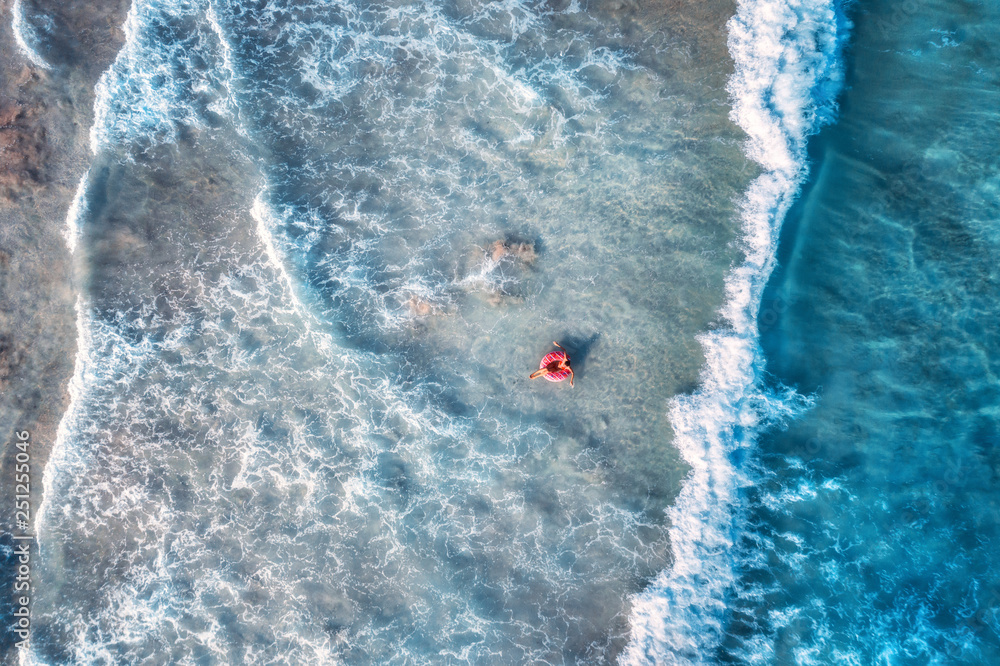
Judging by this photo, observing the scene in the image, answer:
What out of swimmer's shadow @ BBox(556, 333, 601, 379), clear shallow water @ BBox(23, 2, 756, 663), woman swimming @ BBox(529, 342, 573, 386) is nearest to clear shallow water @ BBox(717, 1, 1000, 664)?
clear shallow water @ BBox(23, 2, 756, 663)

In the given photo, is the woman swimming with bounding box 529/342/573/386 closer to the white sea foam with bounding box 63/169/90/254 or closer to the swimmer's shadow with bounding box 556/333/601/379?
the swimmer's shadow with bounding box 556/333/601/379

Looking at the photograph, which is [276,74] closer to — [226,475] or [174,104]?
[174,104]

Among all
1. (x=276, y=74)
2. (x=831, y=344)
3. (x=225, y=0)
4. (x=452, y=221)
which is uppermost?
(x=225, y=0)

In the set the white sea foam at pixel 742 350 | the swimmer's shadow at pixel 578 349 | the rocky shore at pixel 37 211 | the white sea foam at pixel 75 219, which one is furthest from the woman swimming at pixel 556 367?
the white sea foam at pixel 75 219

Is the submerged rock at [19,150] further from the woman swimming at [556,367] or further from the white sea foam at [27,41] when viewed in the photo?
the woman swimming at [556,367]

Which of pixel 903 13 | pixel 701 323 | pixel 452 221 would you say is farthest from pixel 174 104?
pixel 903 13

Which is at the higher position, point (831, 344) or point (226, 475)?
point (831, 344)
